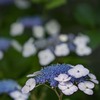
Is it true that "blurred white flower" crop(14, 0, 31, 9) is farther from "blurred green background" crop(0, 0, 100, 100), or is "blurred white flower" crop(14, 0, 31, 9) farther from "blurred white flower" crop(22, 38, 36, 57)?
"blurred white flower" crop(22, 38, 36, 57)

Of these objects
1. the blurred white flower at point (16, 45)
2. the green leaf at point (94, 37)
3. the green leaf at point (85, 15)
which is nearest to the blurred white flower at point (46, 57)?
the green leaf at point (94, 37)

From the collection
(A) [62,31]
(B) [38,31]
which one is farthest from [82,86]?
(A) [62,31]

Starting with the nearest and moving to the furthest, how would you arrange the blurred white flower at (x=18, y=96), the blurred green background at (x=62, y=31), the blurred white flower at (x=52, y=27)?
1. the blurred white flower at (x=18, y=96)
2. the blurred green background at (x=62, y=31)
3. the blurred white flower at (x=52, y=27)

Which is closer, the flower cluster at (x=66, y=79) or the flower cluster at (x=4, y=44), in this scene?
the flower cluster at (x=66, y=79)

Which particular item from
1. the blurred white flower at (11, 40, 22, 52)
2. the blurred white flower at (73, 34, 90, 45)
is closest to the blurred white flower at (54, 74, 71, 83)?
the blurred white flower at (73, 34, 90, 45)

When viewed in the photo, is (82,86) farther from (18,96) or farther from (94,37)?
(94,37)

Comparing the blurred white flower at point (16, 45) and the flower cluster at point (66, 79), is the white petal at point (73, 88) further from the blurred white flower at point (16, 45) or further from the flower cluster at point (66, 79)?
the blurred white flower at point (16, 45)
